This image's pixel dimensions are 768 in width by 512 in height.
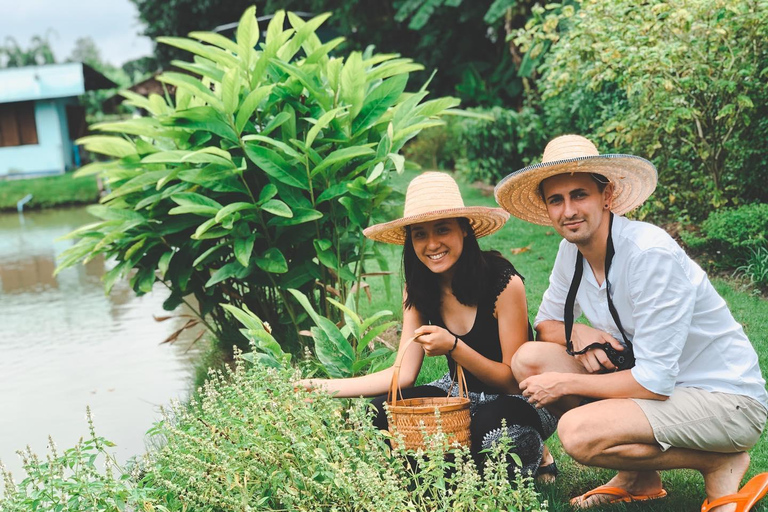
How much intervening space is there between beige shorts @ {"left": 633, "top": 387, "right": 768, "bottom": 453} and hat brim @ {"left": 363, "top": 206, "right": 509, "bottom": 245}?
915mm

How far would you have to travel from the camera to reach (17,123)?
2712 cm

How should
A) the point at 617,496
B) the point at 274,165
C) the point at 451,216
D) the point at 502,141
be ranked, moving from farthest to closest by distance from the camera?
1. the point at 502,141
2. the point at 274,165
3. the point at 451,216
4. the point at 617,496

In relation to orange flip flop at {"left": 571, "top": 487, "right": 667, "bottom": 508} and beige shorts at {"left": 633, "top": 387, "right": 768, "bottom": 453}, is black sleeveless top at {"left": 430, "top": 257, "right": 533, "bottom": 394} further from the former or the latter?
beige shorts at {"left": 633, "top": 387, "right": 768, "bottom": 453}

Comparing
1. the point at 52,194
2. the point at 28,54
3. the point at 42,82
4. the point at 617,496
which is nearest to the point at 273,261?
the point at 617,496

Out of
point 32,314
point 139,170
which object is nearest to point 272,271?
point 139,170

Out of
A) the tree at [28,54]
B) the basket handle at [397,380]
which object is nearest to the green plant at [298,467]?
the basket handle at [397,380]

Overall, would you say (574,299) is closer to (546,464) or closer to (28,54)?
(546,464)

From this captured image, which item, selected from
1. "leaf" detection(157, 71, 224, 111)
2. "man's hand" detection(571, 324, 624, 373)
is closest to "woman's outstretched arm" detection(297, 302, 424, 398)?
"man's hand" detection(571, 324, 624, 373)

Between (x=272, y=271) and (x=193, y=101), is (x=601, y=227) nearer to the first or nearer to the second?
(x=272, y=271)

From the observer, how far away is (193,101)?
179 inches

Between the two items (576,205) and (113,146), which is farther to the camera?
(113,146)

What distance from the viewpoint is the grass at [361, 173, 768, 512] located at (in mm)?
2902

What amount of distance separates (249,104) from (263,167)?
322mm

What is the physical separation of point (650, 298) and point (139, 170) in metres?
3.10
